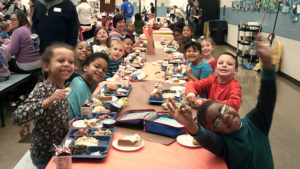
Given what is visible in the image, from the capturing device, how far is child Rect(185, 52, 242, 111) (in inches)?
94.2

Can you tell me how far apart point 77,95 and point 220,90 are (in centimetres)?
131

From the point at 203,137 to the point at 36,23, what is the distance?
403cm

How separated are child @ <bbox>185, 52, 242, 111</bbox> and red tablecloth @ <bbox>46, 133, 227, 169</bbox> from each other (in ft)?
2.49

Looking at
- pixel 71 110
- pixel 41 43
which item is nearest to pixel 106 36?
pixel 41 43

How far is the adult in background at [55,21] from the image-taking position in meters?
4.37

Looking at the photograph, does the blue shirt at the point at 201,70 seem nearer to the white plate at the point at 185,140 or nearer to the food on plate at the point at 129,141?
the white plate at the point at 185,140

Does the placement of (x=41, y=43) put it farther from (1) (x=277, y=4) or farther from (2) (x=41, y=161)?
(1) (x=277, y=4)

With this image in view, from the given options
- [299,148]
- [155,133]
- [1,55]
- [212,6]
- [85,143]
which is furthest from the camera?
[212,6]

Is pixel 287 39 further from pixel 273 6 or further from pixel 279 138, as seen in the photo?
pixel 279 138

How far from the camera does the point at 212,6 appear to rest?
14172 millimetres

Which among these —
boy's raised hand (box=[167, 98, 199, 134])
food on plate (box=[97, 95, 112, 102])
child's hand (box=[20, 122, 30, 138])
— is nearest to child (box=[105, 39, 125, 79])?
food on plate (box=[97, 95, 112, 102])

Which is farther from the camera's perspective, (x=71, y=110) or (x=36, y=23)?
(x=36, y=23)

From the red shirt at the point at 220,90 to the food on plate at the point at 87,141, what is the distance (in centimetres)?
115

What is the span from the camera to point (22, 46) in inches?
193
